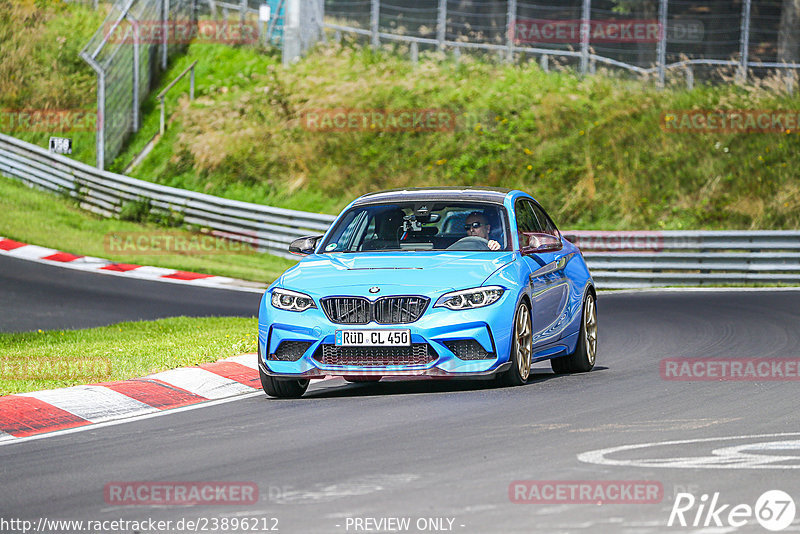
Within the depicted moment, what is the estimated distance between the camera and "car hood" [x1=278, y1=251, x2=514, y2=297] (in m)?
9.86

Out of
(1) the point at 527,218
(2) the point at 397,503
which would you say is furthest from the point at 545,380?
(2) the point at 397,503

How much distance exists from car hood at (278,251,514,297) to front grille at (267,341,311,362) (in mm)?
402

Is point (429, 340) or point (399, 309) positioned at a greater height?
point (399, 309)

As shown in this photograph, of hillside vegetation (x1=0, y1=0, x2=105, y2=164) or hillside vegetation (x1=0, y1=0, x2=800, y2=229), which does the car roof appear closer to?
hillside vegetation (x1=0, y1=0, x2=800, y2=229)

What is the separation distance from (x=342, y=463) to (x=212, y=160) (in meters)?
26.8

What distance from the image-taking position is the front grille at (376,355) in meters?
9.72

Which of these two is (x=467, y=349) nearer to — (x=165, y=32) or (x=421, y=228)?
(x=421, y=228)

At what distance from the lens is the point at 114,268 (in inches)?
990

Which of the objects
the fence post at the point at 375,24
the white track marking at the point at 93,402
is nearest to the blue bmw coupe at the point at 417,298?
the white track marking at the point at 93,402

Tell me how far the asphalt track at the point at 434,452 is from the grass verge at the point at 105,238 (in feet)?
48.3

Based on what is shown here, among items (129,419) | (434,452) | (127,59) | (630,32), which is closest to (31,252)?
(127,59)

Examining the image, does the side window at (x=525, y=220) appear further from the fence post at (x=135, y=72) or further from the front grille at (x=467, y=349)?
the fence post at (x=135, y=72)

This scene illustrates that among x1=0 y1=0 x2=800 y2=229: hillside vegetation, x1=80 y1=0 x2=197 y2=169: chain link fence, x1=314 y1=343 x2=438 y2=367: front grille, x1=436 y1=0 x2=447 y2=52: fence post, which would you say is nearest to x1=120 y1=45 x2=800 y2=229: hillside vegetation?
x1=0 y1=0 x2=800 y2=229: hillside vegetation

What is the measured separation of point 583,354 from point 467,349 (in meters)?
2.40
